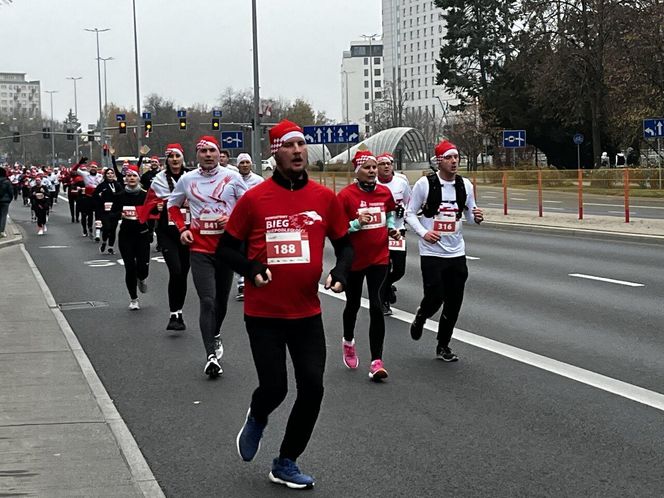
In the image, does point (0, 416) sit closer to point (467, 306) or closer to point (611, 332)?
point (611, 332)

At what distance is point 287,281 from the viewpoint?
581cm

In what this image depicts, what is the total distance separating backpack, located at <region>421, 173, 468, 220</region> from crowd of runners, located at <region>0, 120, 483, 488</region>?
11mm

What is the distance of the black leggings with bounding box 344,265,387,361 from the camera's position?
29.2ft

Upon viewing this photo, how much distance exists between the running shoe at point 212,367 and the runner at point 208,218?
16cm

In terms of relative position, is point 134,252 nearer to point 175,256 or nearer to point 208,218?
point 175,256

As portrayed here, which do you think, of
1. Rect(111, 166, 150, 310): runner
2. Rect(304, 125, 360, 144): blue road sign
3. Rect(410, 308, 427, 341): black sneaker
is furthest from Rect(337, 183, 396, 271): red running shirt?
Rect(304, 125, 360, 144): blue road sign

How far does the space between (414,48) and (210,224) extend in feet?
606

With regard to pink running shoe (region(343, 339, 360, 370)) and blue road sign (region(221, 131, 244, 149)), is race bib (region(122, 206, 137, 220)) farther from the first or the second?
blue road sign (region(221, 131, 244, 149))

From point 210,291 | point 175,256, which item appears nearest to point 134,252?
point 175,256

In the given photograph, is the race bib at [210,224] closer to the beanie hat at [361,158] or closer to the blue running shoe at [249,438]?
the beanie hat at [361,158]

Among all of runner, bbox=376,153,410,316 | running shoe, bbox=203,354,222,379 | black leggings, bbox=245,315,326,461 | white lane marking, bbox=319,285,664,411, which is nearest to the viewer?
black leggings, bbox=245,315,326,461

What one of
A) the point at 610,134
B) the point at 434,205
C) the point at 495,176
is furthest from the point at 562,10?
the point at 434,205

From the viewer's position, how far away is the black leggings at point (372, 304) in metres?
8.90

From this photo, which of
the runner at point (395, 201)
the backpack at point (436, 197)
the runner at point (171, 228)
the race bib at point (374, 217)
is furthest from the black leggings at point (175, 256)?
the backpack at point (436, 197)
